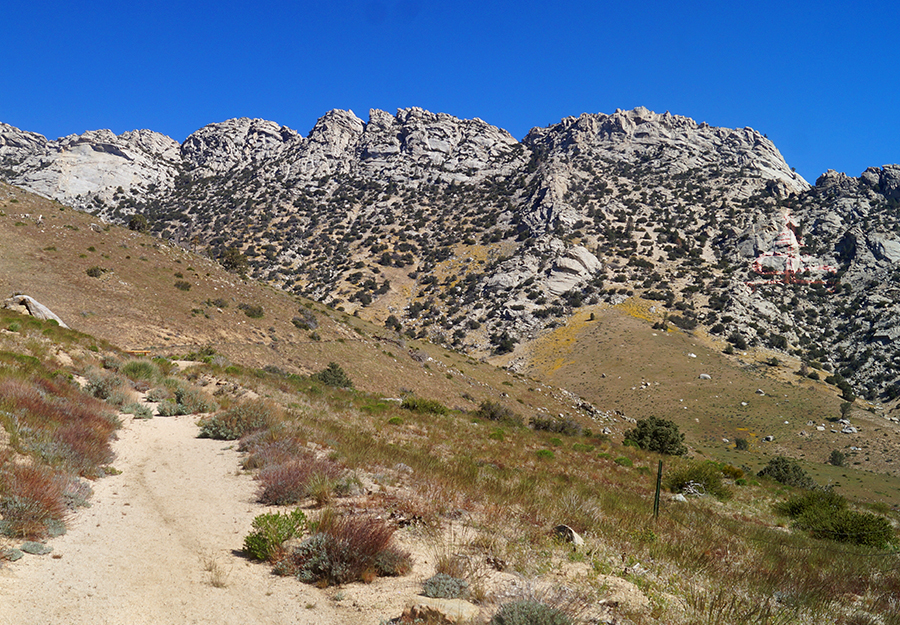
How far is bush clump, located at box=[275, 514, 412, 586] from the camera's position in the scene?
4.95 m

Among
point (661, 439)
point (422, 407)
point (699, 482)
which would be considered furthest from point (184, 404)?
point (661, 439)

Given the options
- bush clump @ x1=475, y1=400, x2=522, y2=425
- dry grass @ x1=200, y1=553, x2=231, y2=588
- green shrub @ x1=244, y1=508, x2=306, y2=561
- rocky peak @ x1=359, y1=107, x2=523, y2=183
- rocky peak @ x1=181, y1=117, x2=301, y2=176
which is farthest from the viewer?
rocky peak @ x1=181, y1=117, x2=301, y2=176

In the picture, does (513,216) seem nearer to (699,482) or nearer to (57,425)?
(699,482)

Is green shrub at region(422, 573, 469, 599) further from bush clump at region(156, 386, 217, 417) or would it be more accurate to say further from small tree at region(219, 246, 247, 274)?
small tree at region(219, 246, 247, 274)

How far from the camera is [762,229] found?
83.1 m

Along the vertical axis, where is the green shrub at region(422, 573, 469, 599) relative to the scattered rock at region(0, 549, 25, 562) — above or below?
above

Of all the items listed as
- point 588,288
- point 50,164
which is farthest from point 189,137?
point 588,288

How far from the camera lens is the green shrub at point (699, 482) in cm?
1638

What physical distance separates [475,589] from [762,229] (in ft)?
330

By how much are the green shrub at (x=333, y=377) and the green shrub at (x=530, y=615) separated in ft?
83.6

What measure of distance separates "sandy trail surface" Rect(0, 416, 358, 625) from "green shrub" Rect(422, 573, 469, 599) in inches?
21.1

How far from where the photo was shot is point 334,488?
7.43 m

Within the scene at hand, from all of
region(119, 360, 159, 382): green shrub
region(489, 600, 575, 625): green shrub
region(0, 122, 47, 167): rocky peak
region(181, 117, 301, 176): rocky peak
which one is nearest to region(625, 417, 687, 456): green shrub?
region(489, 600, 575, 625): green shrub

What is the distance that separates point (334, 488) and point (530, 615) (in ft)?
14.8
